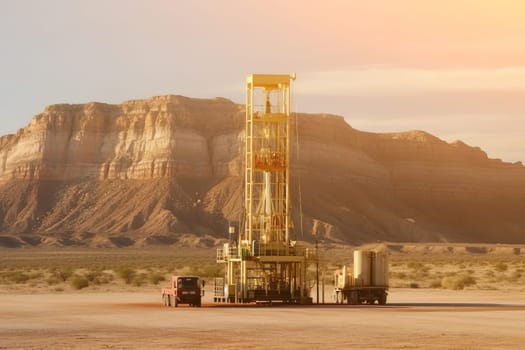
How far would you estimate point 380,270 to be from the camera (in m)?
47.4

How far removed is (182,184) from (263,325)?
471 ft

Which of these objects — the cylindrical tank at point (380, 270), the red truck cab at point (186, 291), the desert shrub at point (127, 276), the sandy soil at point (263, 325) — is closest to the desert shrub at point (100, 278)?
the desert shrub at point (127, 276)

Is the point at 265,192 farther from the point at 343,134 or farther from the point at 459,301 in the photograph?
the point at 343,134

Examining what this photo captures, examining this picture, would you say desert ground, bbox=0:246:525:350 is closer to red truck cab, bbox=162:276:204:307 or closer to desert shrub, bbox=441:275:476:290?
red truck cab, bbox=162:276:204:307

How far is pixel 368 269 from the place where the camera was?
47562 mm

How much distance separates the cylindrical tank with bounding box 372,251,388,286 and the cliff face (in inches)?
4354

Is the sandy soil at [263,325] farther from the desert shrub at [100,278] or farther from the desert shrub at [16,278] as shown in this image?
the desert shrub at [16,278]

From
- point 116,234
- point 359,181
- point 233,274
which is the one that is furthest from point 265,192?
point 359,181

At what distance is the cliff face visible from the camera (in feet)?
552

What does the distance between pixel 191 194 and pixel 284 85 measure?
417 ft

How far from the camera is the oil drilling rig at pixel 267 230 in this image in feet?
152

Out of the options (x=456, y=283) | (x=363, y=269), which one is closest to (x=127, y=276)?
(x=456, y=283)

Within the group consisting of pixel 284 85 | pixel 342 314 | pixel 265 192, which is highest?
pixel 284 85

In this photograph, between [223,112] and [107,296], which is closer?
[107,296]
